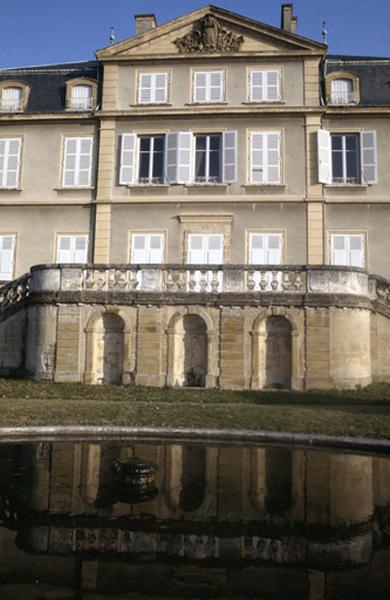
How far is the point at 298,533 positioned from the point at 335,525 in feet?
1.65

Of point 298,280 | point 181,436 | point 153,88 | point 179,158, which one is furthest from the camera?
point 153,88

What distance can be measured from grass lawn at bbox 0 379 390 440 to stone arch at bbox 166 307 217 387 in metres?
0.93

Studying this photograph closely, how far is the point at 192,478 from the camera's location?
284 inches

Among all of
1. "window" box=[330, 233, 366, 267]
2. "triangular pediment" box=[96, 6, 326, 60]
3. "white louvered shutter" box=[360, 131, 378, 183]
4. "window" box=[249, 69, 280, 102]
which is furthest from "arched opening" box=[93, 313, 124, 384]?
"triangular pediment" box=[96, 6, 326, 60]

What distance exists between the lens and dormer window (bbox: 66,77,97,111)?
22312 mm

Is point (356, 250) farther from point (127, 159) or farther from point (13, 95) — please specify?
point (13, 95)

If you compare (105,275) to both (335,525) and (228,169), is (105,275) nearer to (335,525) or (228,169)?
(228,169)

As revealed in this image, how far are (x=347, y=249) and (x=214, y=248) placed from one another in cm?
499

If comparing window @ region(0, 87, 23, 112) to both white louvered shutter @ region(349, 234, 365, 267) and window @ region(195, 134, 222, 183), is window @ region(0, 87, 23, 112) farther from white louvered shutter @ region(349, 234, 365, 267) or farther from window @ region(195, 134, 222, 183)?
white louvered shutter @ region(349, 234, 365, 267)

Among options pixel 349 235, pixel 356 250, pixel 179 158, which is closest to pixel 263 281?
pixel 356 250

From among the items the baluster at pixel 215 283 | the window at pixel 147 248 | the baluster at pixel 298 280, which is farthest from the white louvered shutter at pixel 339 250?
the baluster at pixel 215 283

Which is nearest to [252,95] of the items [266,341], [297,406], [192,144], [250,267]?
[192,144]

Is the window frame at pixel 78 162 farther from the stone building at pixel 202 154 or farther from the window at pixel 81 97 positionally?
the window at pixel 81 97

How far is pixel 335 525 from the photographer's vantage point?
5.82 meters
